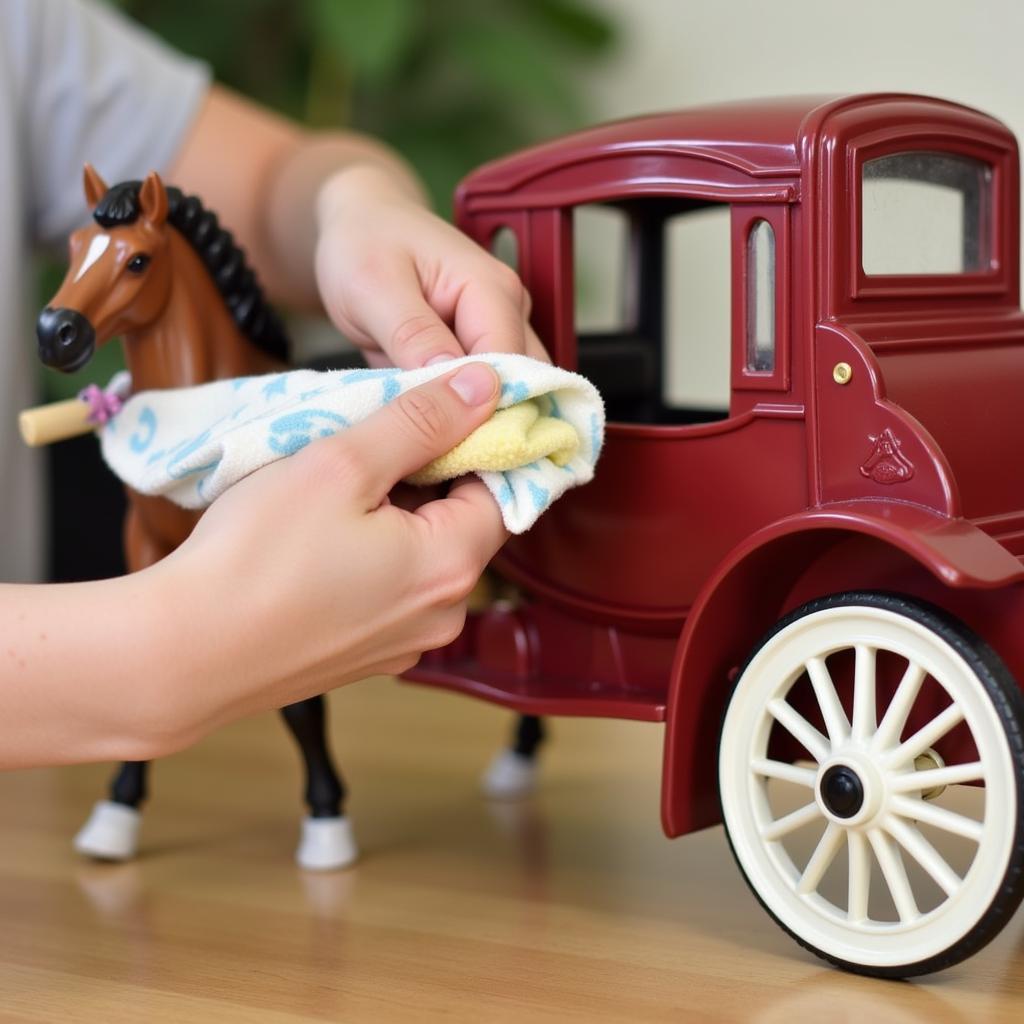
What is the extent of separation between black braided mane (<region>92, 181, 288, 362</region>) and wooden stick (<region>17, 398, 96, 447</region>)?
0.10 metres

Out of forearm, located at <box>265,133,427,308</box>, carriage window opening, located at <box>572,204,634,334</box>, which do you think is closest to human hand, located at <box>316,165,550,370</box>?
forearm, located at <box>265,133,427,308</box>

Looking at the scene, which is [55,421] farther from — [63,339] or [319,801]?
[319,801]

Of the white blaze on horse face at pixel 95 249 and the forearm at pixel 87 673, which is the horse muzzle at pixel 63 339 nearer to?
the white blaze on horse face at pixel 95 249

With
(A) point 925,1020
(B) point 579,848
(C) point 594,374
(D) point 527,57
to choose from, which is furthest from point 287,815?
(D) point 527,57

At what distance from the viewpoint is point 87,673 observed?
51 cm

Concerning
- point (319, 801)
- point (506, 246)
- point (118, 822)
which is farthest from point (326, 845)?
point (506, 246)

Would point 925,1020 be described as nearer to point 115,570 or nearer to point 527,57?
point 527,57

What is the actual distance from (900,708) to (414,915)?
0.85ft

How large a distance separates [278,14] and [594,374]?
1.31 m

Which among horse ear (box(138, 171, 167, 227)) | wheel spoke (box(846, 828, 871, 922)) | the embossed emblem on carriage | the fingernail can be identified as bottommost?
wheel spoke (box(846, 828, 871, 922))

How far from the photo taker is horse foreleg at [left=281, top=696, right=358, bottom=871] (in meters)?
0.75

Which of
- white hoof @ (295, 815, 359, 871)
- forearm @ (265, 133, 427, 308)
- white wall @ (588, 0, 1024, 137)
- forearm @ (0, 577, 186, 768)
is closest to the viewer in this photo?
forearm @ (0, 577, 186, 768)

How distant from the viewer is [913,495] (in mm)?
577

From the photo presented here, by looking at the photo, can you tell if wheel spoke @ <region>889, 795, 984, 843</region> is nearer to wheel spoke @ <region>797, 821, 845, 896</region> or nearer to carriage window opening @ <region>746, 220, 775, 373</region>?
wheel spoke @ <region>797, 821, 845, 896</region>
